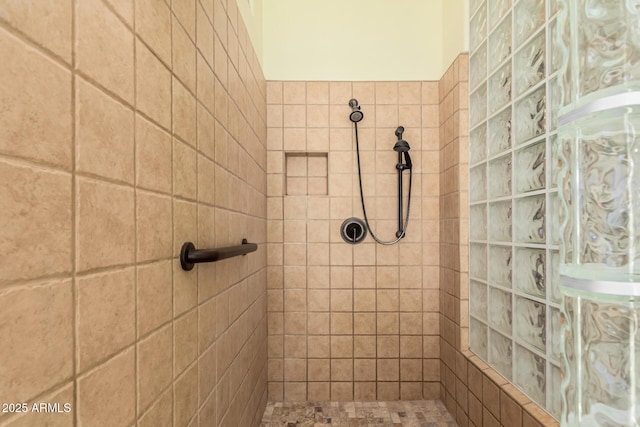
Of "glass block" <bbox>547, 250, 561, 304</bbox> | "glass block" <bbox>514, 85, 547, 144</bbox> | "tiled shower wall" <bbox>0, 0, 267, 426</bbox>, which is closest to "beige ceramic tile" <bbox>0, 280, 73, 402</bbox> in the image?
"tiled shower wall" <bbox>0, 0, 267, 426</bbox>

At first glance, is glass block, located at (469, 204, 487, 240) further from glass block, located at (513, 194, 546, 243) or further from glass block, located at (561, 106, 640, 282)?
glass block, located at (561, 106, 640, 282)

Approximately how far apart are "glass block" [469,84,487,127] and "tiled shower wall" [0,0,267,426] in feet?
3.92

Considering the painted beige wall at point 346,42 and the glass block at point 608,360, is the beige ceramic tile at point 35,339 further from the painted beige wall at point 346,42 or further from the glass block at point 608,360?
the painted beige wall at point 346,42

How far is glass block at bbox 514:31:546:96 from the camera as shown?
1.20 meters

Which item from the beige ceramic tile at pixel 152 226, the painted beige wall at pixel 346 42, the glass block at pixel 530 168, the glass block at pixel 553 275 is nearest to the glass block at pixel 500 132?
the glass block at pixel 530 168

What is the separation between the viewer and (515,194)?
4.39ft

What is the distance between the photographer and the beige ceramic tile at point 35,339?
35cm

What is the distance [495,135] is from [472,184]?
301 millimetres

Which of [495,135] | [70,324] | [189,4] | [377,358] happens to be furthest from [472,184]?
[70,324]

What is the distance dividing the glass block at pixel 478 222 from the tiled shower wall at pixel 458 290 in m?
0.03

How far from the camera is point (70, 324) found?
438 millimetres

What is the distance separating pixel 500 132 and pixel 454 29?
2.61ft

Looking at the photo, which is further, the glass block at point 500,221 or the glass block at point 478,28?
the glass block at point 478,28

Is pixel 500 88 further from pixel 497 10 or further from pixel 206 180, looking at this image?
pixel 206 180
